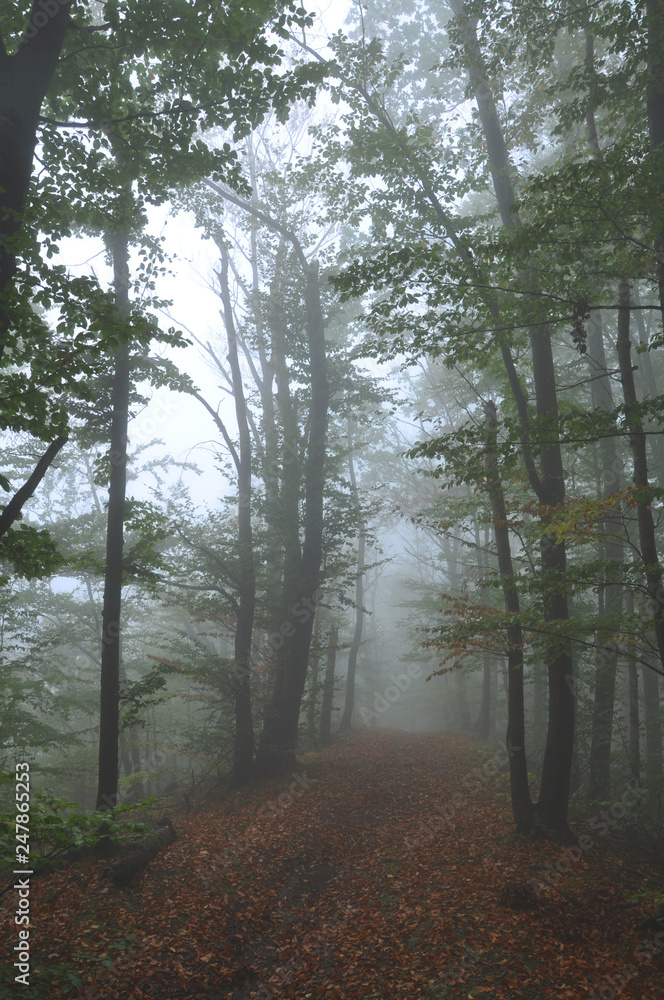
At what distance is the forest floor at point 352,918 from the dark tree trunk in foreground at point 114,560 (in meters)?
1.30

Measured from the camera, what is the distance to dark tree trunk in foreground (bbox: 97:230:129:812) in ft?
26.5

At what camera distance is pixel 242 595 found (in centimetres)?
1242

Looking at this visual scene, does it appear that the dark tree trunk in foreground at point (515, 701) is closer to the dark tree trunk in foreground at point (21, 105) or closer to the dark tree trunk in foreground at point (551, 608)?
the dark tree trunk in foreground at point (551, 608)

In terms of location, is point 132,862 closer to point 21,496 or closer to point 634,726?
point 21,496

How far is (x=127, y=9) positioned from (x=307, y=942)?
385 inches

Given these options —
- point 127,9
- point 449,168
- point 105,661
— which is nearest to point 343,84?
point 449,168

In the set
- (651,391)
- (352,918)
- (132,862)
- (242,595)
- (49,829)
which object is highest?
(651,391)

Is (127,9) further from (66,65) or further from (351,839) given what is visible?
(351,839)

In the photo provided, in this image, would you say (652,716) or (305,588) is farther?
A: (305,588)

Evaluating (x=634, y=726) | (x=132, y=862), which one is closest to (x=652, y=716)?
(x=634, y=726)

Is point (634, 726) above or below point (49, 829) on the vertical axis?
below

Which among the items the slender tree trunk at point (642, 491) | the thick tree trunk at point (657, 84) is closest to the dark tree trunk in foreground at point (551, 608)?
the slender tree trunk at point (642, 491)

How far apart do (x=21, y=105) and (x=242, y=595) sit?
9731 mm

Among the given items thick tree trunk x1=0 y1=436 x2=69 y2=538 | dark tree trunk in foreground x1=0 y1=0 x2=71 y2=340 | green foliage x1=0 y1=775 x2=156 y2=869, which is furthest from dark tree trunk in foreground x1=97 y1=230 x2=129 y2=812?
green foliage x1=0 y1=775 x2=156 y2=869
